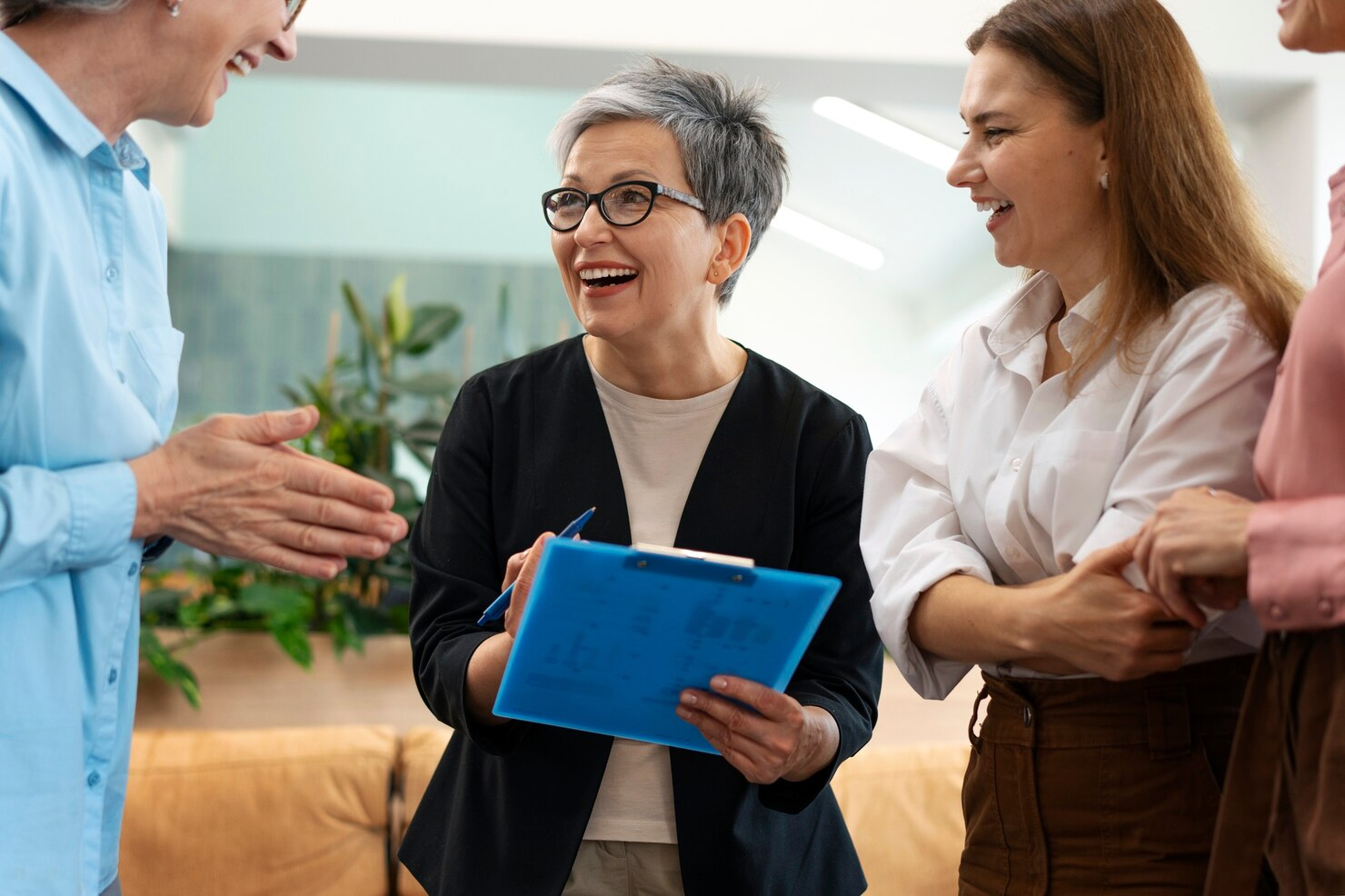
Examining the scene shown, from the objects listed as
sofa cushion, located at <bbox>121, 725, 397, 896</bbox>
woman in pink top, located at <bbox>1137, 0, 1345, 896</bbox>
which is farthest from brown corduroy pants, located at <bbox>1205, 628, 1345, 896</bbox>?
sofa cushion, located at <bbox>121, 725, 397, 896</bbox>

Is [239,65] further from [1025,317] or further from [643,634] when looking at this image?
[1025,317]

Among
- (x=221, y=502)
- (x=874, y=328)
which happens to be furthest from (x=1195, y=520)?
(x=874, y=328)

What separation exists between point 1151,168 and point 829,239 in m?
8.72

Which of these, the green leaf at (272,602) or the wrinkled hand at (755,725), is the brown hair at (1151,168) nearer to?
the wrinkled hand at (755,725)

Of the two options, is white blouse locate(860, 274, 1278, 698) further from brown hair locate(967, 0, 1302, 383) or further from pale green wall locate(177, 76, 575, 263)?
pale green wall locate(177, 76, 575, 263)

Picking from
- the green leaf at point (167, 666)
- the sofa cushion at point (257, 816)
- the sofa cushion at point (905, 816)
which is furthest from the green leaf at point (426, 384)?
the sofa cushion at point (905, 816)

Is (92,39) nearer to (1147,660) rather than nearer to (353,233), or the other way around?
(1147,660)

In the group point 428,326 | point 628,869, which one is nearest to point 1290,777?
point 628,869

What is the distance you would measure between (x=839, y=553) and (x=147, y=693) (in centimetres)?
203

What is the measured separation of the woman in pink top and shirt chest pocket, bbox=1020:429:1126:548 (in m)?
0.13

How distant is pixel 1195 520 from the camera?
3.44ft

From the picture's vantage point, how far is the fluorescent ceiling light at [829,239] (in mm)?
9523

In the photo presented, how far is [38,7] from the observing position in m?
1.22

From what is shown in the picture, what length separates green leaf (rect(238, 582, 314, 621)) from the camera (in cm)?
305
